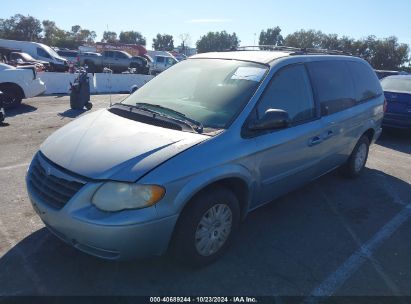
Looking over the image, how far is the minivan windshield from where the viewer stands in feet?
11.3

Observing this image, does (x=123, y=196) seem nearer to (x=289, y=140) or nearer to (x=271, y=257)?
(x=271, y=257)

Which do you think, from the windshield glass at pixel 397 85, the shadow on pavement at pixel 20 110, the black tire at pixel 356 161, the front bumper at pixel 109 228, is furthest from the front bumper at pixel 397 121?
the shadow on pavement at pixel 20 110

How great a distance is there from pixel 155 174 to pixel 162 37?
427 feet

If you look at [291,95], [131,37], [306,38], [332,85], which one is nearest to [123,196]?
[291,95]

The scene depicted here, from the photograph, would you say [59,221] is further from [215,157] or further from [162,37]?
[162,37]

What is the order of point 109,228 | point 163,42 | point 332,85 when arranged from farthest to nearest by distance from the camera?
point 163,42 < point 332,85 < point 109,228

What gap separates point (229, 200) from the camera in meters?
3.22

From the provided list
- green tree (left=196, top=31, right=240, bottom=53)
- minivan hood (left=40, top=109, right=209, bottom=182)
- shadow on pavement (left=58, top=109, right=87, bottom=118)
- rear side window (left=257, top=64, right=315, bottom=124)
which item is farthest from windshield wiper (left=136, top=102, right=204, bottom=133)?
green tree (left=196, top=31, right=240, bottom=53)

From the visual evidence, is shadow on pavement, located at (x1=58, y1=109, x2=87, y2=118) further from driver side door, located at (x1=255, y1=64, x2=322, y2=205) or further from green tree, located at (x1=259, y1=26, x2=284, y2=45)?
green tree, located at (x1=259, y1=26, x2=284, y2=45)

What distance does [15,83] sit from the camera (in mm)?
10641

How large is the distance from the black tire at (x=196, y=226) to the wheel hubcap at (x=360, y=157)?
10.5ft

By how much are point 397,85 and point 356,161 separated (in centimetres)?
510

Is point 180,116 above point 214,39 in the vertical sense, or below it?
below

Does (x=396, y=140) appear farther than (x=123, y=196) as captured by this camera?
Yes
